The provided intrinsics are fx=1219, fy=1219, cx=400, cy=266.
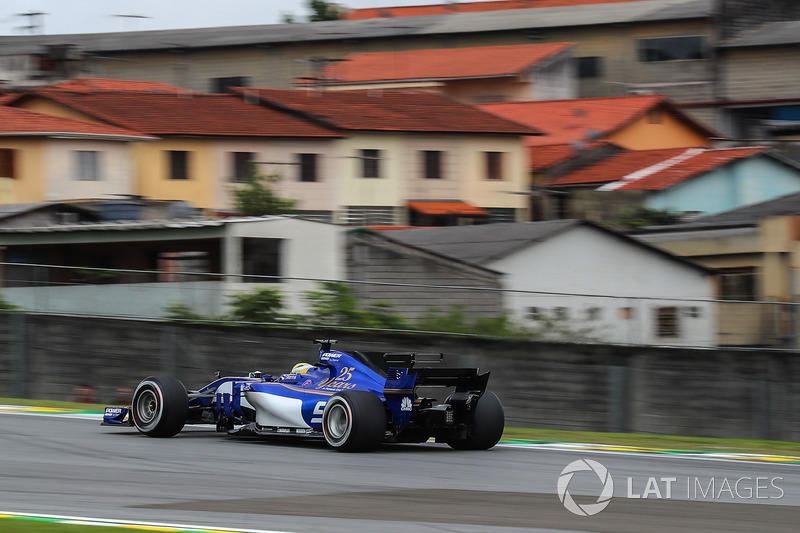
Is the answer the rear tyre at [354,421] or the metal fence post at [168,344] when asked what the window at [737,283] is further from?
the rear tyre at [354,421]

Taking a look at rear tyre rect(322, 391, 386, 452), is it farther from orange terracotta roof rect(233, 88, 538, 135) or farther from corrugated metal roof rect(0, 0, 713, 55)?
corrugated metal roof rect(0, 0, 713, 55)

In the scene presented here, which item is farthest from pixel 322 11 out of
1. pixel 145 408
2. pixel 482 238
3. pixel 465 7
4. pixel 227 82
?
pixel 145 408

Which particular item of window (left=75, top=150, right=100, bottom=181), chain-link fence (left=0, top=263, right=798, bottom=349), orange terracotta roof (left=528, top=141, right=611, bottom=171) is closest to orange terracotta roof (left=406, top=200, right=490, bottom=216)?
orange terracotta roof (left=528, top=141, right=611, bottom=171)

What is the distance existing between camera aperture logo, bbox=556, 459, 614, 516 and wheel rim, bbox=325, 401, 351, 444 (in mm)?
2279

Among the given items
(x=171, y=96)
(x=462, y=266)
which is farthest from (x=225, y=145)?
(x=462, y=266)

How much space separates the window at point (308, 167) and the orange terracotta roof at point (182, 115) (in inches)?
35.4

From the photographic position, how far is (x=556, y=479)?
11.2 meters

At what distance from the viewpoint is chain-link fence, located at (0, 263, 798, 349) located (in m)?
23.8

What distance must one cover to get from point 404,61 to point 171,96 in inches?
652

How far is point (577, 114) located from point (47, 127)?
26.8 m

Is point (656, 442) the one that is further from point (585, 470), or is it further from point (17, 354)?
point (17, 354)

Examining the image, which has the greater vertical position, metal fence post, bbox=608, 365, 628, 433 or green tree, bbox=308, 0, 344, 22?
green tree, bbox=308, 0, 344, 22

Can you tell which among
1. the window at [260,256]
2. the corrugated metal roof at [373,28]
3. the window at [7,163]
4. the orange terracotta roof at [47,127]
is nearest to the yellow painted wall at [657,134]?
the corrugated metal roof at [373,28]

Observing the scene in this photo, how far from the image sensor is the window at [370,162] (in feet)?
160
